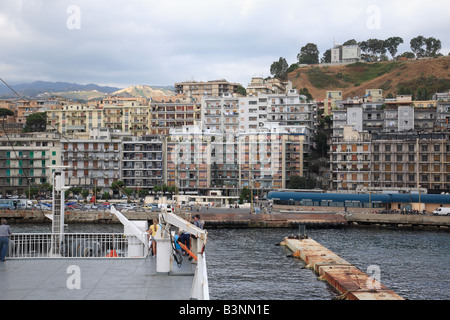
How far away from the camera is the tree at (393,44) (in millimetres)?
185125

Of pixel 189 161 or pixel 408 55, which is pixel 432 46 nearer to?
pixel 408 55

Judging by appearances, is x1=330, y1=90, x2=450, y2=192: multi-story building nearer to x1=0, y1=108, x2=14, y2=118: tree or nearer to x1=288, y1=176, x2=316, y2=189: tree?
x1=288, y1=176, x2=316, y2=189: tree

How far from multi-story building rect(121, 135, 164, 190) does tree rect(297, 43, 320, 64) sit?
302 ft

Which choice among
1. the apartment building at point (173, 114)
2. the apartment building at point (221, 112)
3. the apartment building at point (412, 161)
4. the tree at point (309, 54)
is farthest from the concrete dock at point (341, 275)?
the tree at point (309, 54)

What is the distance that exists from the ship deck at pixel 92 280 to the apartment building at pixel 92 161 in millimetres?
81604

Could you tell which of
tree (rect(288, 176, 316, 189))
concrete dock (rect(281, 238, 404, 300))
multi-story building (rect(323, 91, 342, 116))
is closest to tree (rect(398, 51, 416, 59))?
multi-story building (rect(323, 91, 342, 116))

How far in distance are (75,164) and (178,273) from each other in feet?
285

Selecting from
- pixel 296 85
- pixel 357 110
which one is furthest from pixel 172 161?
pixel 296 85

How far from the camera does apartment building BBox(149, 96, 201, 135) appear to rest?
396 ft

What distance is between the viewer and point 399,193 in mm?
85000

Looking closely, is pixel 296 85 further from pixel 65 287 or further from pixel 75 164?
pixel 65 287

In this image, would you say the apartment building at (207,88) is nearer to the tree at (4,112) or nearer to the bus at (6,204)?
the tree at (4,112)

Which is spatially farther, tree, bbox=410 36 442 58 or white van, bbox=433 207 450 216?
tree, bbox=410 36 442 58

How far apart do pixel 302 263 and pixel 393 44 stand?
6049 inches
